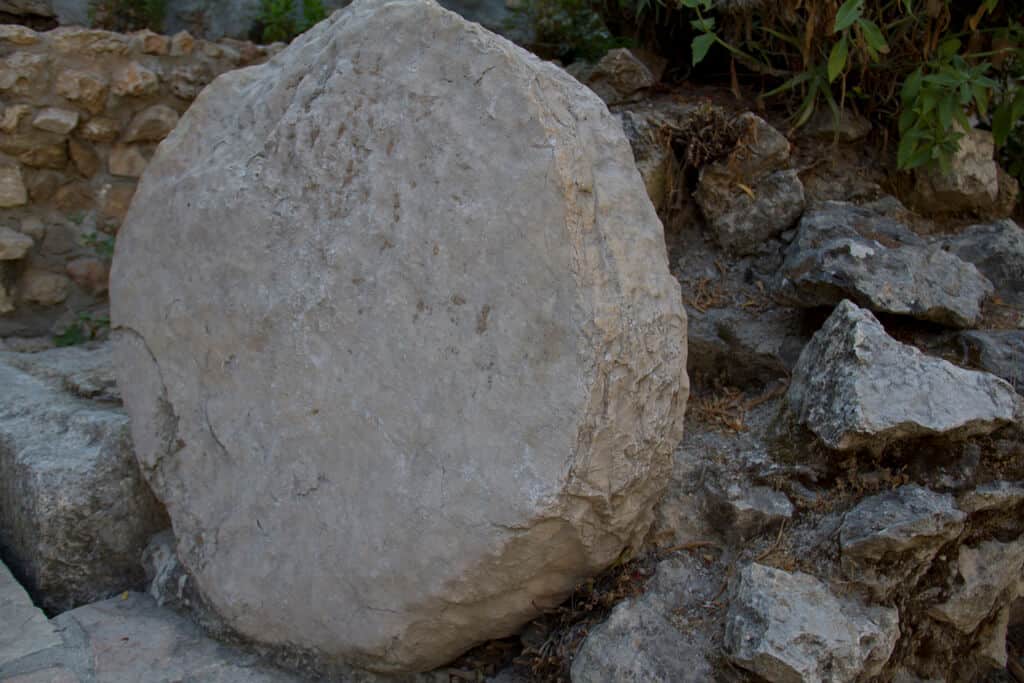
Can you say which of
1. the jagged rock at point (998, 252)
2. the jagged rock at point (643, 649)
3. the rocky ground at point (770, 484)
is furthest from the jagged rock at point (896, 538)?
the jagged rock at point (998, 252)

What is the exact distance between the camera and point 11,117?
9.86 feet

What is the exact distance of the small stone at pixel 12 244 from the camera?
10.0ft

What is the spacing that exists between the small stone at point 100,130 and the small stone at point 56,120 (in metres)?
0.04

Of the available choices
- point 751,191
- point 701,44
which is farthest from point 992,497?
point 701,44

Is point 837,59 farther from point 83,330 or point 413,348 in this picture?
point 83,330

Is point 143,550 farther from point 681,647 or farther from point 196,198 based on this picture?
point 681,647

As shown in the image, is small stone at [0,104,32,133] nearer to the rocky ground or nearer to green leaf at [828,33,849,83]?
the rocky ground

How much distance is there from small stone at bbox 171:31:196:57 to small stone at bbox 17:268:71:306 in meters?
0.92

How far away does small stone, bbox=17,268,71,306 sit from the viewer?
125 inches

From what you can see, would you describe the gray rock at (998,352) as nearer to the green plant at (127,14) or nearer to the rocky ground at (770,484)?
the rocky ground at (770,484)

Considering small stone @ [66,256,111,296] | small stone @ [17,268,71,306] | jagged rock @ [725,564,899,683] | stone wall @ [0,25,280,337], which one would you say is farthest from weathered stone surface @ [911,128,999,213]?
small stone @ [17,268,71,306]

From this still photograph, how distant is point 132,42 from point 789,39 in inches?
89.8

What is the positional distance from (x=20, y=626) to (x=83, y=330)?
143 centimetres

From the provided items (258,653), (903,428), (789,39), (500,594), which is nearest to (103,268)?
(258,653)
